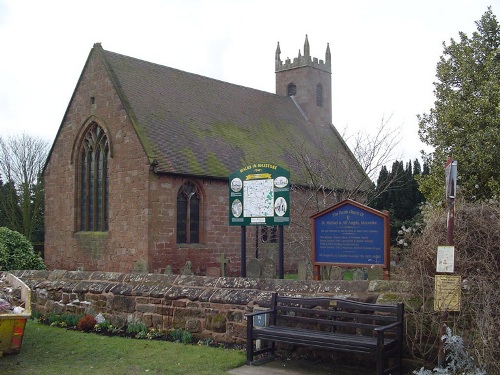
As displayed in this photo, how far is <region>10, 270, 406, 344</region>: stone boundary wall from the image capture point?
9.48 metres

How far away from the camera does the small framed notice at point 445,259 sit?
292 inches

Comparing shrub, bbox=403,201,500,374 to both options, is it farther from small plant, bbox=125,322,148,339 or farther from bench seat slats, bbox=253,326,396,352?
small plant, bbox=125,322,148,339

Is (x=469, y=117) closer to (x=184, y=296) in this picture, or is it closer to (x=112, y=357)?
(x=184, y=296)

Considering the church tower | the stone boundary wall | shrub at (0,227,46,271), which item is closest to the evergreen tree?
the stone boundary wall

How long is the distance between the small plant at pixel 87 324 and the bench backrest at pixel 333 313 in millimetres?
4179

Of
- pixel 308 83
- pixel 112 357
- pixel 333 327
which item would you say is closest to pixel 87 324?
pixel 112 357

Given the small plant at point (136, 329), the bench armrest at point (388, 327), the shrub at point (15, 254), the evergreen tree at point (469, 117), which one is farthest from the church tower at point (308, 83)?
the bench armrest at point (388, 327)

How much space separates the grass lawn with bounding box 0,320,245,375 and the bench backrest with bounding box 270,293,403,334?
0.98 meters

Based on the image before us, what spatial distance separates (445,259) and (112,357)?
538 centimetres

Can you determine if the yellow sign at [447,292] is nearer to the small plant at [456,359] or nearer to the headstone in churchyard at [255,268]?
the small plant at [456,359]

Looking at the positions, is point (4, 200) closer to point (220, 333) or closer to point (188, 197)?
point (188, 197)

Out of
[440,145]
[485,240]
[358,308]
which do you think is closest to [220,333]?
[358,308]

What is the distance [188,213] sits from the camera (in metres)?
23.0

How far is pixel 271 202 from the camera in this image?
12.9 m
